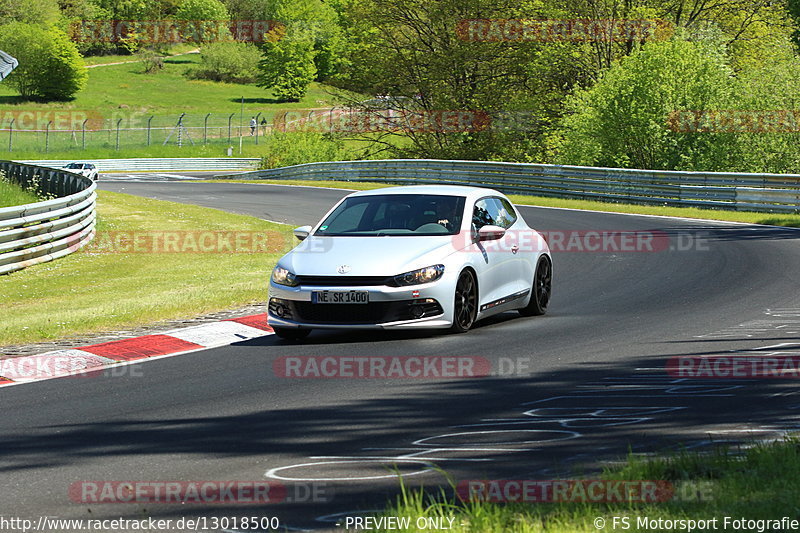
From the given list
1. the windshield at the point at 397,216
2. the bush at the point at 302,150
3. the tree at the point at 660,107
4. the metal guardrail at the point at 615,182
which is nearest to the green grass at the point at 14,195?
the windshield at the point at 397,216

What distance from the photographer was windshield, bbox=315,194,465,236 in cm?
1169

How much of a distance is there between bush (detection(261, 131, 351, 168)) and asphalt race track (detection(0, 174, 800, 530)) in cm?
5348

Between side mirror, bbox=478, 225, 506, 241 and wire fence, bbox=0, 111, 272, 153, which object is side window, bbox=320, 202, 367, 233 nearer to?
side mirror, bbox=478, 225, 506, 241

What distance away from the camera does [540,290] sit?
508 inches

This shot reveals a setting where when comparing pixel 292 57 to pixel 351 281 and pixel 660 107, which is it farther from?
pixel 351 281

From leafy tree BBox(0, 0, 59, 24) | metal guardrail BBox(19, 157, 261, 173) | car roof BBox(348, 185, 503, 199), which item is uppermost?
leafy tree BBox(0, 0, 59, 24)

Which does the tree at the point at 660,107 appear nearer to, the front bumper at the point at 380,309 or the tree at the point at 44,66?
the front bumper at the point at 380,309

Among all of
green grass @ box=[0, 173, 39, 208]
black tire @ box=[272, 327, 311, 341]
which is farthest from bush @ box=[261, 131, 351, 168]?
black tire @ box=[272, 327, 311, 341]

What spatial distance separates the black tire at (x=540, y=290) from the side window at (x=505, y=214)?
59 centimetres

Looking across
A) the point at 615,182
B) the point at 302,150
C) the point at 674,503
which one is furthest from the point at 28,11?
the point at 674,503

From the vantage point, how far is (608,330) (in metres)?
11.5

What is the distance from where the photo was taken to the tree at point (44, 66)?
108 meters

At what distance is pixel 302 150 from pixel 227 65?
73.1m

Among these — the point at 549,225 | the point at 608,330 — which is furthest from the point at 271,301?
the point at 549,225
